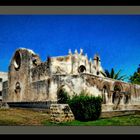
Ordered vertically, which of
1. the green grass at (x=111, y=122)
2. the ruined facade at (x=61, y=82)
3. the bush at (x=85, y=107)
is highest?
the ruined facade at (x=61, y=82)

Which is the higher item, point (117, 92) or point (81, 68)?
point (81, 68)

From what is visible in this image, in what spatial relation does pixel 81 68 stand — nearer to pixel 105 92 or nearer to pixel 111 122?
pixel 105 92

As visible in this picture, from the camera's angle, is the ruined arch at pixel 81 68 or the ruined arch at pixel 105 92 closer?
the ruined arch at pixel 105 92

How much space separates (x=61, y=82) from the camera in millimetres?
Answer: 13008

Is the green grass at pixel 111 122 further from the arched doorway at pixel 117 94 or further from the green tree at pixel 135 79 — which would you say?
the green tree at pixel 135 79

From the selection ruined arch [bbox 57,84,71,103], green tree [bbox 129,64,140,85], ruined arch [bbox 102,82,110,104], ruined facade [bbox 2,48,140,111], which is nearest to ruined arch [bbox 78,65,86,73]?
ruined facade [bbox 2,48,140,111]

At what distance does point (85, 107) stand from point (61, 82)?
1.69 metres

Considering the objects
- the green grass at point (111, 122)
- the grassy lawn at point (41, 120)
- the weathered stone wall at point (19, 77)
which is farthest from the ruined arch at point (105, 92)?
the weathered stone wall at point (19, 77)

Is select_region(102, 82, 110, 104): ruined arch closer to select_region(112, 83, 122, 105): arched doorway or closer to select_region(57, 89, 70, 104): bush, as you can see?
select_region(112, 83, 122, 105): arched doorway

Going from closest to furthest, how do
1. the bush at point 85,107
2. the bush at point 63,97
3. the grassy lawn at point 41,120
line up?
the grassy lawn at point 41,120 → the bush at point 85,107 → the bush at point 63,97

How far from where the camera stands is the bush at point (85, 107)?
38.0ft

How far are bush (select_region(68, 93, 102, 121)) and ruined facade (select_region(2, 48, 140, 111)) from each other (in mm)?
368

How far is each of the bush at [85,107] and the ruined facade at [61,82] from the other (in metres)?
0.37

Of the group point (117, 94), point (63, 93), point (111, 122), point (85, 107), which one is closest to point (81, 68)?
point (117, 94)
